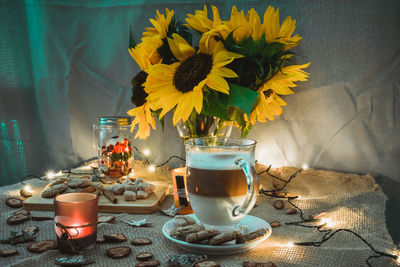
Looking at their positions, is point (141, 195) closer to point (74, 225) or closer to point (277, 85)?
point (74, 225)

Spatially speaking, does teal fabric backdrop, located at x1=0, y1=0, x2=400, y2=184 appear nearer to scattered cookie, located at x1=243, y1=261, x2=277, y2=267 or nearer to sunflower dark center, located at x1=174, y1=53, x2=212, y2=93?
sunflower dark center, located at x1=174, y1=53, x2=212, y2=93

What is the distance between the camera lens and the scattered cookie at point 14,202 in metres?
0.86

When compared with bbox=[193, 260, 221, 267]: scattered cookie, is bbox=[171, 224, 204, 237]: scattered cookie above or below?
above

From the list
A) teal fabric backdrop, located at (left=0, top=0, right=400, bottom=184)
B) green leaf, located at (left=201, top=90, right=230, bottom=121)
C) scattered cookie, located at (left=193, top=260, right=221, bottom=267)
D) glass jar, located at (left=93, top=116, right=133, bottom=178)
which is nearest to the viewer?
scattered cookie, located at (left=193, top=260, right=221, bottom=267)

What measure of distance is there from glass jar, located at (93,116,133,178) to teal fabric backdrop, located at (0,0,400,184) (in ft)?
0.62

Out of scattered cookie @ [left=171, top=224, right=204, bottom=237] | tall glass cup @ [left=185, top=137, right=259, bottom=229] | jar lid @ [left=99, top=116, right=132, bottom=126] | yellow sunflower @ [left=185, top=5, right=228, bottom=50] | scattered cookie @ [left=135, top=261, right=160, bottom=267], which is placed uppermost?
yellow sunflower @ [left=185, top=5, right=228, bottom=50]

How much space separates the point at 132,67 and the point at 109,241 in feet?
2.44

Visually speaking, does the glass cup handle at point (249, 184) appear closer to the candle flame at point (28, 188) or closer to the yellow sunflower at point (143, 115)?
the yellow sunflower at point (143, 115)

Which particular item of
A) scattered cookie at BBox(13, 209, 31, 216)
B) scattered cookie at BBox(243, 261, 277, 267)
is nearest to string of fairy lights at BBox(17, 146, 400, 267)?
scattered cookie at BBox(243, 261, 277, 267)

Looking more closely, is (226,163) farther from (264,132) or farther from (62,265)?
(264,132)

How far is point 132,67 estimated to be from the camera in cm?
128

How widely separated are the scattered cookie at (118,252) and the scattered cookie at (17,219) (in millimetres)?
246

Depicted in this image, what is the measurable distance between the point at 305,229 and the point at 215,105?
0.31 meters

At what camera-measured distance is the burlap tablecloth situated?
1.97ft
